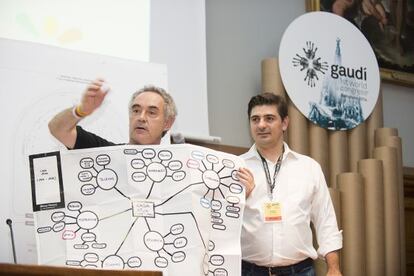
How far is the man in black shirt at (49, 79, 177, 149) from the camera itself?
2379mm

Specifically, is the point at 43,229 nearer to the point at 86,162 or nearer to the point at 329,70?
the point at 86,162

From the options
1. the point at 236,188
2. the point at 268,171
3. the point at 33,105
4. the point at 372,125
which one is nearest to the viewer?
the point at 236,188

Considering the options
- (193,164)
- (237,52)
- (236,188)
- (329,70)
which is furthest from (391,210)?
(193,164)

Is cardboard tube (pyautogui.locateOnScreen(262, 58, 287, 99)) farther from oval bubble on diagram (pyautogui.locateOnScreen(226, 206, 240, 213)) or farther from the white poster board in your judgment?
oval bubble on diagram (pyautogui.locateOnScreen(226, 206, 240, 213))

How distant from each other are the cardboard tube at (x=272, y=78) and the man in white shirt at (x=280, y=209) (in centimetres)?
68

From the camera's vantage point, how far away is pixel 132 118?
2.57 meters

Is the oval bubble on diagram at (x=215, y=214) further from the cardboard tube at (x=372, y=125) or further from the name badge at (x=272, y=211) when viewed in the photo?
the cardboard tube at (x=372, y=125)

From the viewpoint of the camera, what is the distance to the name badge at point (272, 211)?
294 cm

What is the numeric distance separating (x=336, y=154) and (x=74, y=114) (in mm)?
2195

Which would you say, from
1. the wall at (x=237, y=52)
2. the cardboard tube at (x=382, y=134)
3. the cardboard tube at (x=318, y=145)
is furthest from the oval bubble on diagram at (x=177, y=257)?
the cardboard tube at (x=382, y=134)

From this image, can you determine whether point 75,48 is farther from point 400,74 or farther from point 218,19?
point 400,74

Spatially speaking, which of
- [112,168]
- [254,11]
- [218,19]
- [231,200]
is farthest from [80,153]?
[254,11]

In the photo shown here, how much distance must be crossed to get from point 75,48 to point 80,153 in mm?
788

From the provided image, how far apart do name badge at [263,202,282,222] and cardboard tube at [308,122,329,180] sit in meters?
1.09
